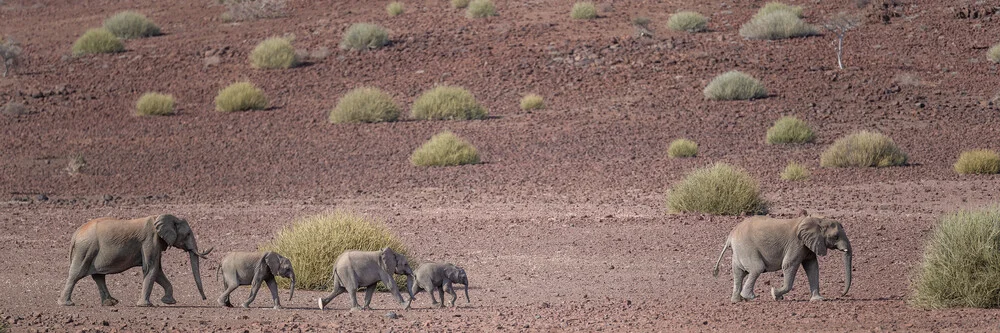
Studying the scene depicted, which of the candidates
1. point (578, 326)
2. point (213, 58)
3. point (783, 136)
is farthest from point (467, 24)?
point (578, 326)

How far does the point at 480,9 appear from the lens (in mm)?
33844

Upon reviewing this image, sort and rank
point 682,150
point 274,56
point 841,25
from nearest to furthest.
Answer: point 682,150, point 841,25, point 274,56

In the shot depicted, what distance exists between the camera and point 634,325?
8523 mm

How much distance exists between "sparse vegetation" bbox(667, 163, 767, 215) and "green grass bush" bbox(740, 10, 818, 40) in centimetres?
1527

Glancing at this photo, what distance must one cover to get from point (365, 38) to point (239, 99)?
5.39 metres

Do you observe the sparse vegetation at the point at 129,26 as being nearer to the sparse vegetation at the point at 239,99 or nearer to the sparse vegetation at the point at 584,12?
the sparse vegetation at the point at 239,99

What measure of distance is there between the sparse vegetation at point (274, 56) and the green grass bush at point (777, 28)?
38.3 feet

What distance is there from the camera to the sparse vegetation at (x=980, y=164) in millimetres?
19406

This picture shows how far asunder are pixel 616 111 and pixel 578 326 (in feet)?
57.3

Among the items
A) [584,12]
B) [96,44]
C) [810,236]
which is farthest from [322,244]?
[96,44]

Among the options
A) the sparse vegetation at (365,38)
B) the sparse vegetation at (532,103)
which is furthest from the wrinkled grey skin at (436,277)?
the sparse vegetation at (365,38)

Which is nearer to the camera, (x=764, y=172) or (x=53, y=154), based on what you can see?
(x=764, y=172)

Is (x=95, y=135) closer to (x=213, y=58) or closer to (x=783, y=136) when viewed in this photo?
(x=213, y=58)

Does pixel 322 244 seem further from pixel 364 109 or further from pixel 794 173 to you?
pixel 364 109
